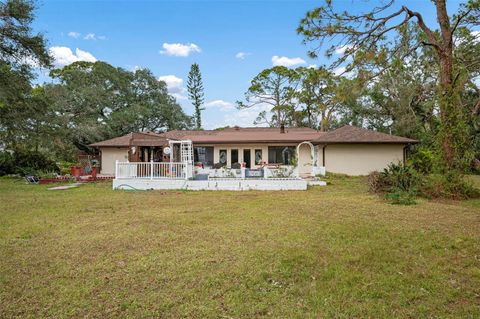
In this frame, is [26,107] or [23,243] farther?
[26,107]

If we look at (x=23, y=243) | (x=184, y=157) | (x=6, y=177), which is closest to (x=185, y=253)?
(x=23, y=243)

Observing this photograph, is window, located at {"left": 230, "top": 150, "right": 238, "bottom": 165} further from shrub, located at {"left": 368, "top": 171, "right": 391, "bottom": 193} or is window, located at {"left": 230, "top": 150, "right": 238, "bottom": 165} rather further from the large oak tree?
the large oak tree

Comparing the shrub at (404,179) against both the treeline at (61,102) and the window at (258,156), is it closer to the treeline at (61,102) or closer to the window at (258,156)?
the window at (258,156)

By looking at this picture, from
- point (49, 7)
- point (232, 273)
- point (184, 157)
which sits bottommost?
point (232, 273)

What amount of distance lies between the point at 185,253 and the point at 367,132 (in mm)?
18234

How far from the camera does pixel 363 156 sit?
1939 cm

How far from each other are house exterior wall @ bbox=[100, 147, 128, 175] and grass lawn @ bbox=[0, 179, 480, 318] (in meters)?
15.7

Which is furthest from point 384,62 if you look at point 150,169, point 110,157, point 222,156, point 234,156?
point 110,157

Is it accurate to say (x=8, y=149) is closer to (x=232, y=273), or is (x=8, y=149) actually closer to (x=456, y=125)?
(x=232, y=273)

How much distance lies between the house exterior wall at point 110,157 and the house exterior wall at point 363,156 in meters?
15.2

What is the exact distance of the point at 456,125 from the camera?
10320 mm

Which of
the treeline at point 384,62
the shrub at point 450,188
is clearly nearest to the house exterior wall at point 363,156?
the treeline at point 384,62

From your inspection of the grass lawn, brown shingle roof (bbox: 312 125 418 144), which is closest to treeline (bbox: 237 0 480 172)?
the grass lawn

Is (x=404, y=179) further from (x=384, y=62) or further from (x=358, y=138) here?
(x=358, y=138)
